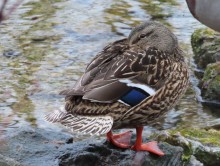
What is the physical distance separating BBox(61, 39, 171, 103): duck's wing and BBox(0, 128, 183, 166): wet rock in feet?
1.66

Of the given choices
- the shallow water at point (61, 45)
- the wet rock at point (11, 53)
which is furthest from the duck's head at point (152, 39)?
the wet rock at point (11, 53)

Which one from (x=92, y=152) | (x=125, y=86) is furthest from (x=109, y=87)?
(x=92, y=152)

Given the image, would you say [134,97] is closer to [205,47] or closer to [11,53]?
[205,47]

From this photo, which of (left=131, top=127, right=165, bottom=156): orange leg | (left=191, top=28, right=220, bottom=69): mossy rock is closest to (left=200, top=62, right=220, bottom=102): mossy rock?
(left=191, top=28, right=220, bottom=69): mossy rock

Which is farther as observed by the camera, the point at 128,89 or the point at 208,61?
the point at 208,61

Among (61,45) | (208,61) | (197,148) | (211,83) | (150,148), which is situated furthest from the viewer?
(61,45)

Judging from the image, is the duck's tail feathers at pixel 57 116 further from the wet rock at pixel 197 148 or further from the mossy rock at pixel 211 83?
the mossy rock at pixel 211 83

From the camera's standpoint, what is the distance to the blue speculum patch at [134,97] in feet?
14.4

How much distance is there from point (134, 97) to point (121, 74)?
190 millimetres

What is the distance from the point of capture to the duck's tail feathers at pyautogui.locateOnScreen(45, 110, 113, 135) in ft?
13.9

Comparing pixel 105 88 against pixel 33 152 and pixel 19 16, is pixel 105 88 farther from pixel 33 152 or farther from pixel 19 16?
pixel 19 16

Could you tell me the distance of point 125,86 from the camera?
4418mm

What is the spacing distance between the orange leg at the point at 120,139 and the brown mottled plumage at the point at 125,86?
0.26 meters

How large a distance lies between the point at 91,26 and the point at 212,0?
2996mm
